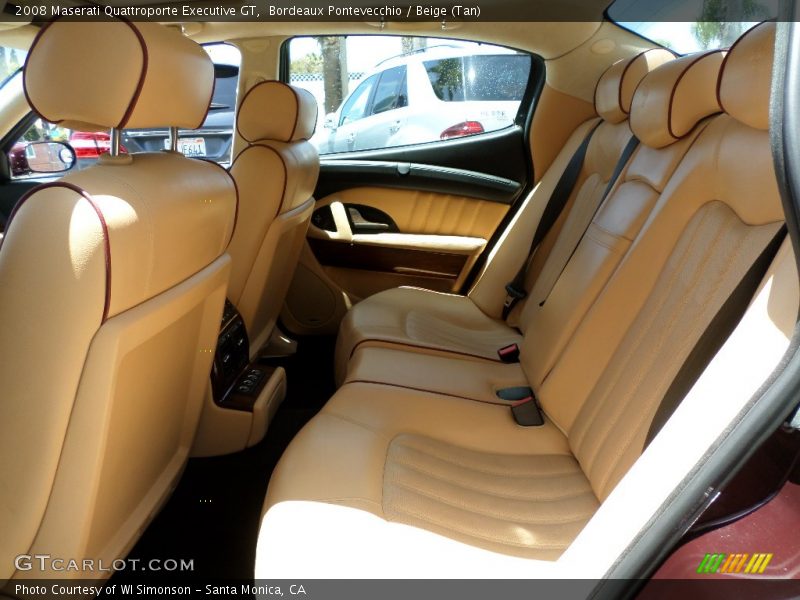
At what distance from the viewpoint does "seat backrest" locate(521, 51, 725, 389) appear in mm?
1538

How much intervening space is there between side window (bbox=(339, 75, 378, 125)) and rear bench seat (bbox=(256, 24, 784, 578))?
1486 millimetres

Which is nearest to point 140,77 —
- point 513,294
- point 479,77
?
point 513,294

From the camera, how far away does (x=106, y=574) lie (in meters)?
1.29

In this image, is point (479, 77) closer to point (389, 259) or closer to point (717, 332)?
point (389, 259)

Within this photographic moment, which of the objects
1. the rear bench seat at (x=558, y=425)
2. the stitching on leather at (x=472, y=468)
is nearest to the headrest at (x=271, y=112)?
the rear bench seat at (x=558, y=425)

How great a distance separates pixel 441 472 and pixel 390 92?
6.53 feet

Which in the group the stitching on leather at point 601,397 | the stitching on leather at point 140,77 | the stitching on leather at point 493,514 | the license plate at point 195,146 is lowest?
the license plate at point 195,146

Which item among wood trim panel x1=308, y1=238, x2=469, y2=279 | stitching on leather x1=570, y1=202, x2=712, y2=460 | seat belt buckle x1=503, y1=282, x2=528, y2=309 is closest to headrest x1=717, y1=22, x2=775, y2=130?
stitching on leather x1=570, y1=202, x2=712, y2=460

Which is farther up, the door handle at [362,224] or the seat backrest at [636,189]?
the seat backrest at [636,189]

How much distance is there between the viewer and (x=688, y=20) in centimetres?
222

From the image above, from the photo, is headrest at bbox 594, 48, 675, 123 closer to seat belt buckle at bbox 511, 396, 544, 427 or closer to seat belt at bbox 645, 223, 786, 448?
seat belt buckle at bbox 511, 396, 544, 427

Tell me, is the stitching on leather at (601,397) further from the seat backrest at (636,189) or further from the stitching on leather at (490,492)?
the seat backrest at (636,189)

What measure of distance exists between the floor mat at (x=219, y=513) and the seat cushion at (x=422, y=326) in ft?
1.10

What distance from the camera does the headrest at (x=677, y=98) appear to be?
4.88 ft
